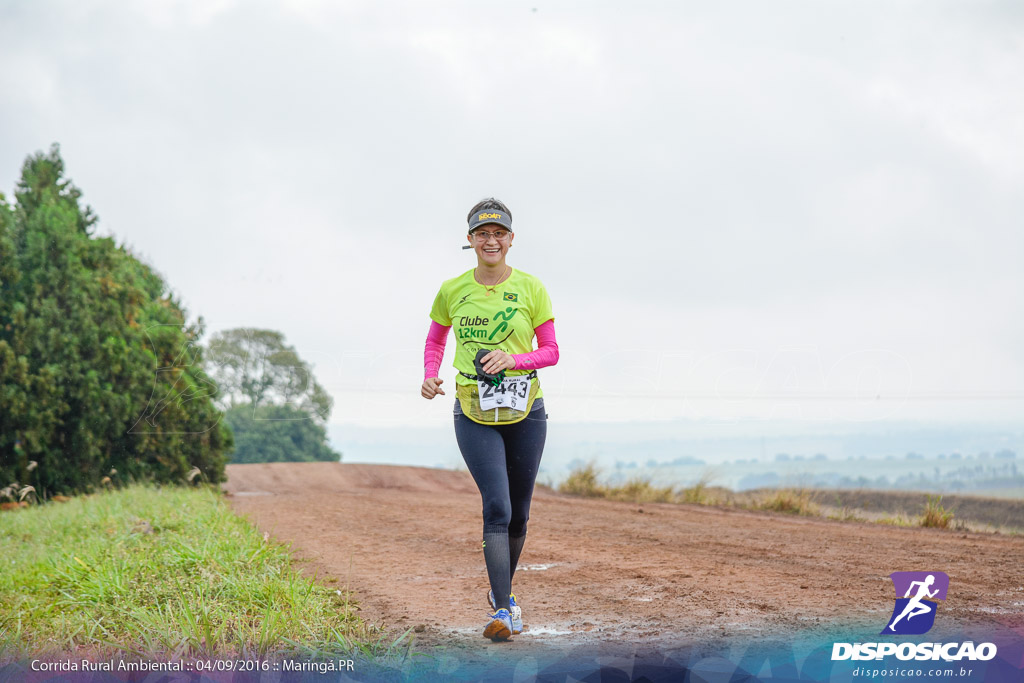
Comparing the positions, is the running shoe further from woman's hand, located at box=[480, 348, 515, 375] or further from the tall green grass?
woman's hand, located at box=[480, 348, 515, 375]

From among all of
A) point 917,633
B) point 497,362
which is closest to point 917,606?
point 917,633

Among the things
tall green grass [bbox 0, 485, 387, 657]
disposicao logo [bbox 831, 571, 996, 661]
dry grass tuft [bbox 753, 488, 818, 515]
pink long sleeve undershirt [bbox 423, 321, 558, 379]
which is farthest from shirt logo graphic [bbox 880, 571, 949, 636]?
dry grass tuft [bbox 753, 488, 818, 515]

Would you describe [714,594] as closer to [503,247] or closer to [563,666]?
[563,666]

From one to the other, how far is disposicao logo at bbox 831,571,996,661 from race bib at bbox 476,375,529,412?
5.46ft

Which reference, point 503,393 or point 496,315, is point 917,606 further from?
point 496,315

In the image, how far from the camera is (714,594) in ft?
→ 16.9

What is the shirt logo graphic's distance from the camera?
400cm

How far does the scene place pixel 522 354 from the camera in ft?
12.8

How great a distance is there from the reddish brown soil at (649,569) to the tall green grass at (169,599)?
413mm

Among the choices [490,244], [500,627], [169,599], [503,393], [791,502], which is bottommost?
[169,599]

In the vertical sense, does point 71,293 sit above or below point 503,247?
above

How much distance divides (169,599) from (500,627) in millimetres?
2063

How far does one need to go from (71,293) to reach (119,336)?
1.05m

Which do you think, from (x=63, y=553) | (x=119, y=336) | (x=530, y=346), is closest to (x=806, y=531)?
(x=530, y=346)
